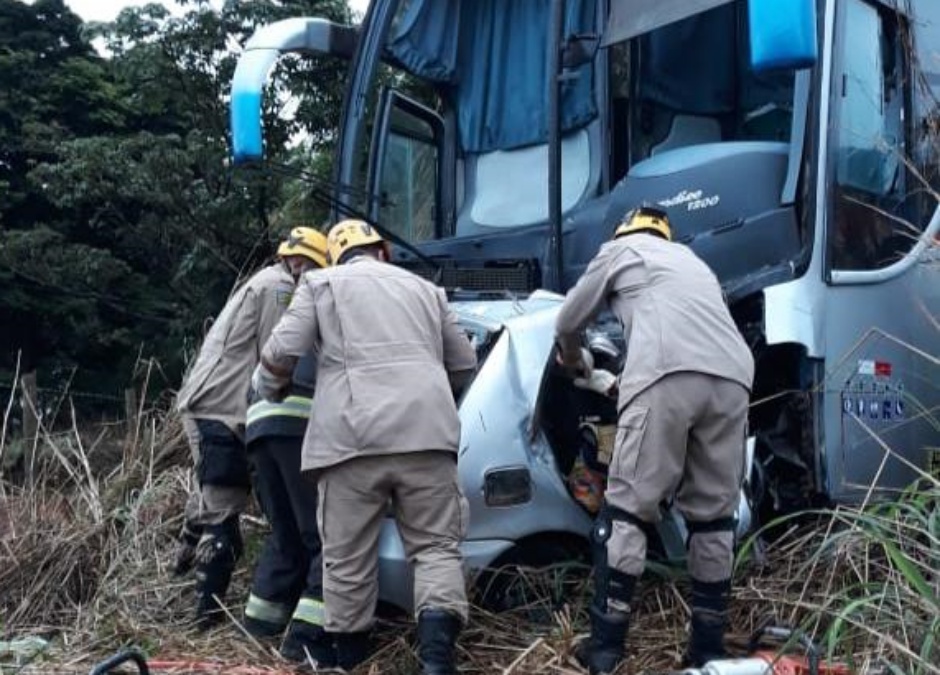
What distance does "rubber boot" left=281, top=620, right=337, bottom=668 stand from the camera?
4.34m

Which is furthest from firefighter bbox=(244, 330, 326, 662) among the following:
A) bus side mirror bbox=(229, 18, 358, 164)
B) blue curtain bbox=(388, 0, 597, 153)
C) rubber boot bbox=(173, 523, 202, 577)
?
blue curtain bbox=(388, 0, 597, 153)

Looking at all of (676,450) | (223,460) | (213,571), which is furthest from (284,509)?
(676,450)

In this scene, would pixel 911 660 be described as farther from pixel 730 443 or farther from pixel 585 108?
pixel 585 108

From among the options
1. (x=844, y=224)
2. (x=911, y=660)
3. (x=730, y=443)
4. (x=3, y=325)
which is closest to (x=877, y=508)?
(x=730, y=443)

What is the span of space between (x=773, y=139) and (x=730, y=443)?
2361 mm

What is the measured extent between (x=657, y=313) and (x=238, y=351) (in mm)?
1963

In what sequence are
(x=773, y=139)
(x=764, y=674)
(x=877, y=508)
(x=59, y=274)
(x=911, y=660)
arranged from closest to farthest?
(x=911, y=660)
(x=764, y=674)
(x=877, y=508)
(x=773, y=139)
(x=59, y=274)

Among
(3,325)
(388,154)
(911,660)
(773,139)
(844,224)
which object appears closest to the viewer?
(911,660)

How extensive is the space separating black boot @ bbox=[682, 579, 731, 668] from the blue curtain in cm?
299

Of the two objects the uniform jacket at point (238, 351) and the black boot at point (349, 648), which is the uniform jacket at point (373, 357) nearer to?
the black boot at point (349, 648)

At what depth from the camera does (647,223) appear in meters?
4.55

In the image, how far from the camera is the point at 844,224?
16.6 ft

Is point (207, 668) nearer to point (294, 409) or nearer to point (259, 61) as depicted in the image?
point (294, 409)

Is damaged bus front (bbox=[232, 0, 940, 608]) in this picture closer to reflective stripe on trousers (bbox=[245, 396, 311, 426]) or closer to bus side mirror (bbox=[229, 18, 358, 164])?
bus side mirror (bbox=[229, 18, 358, 164])
